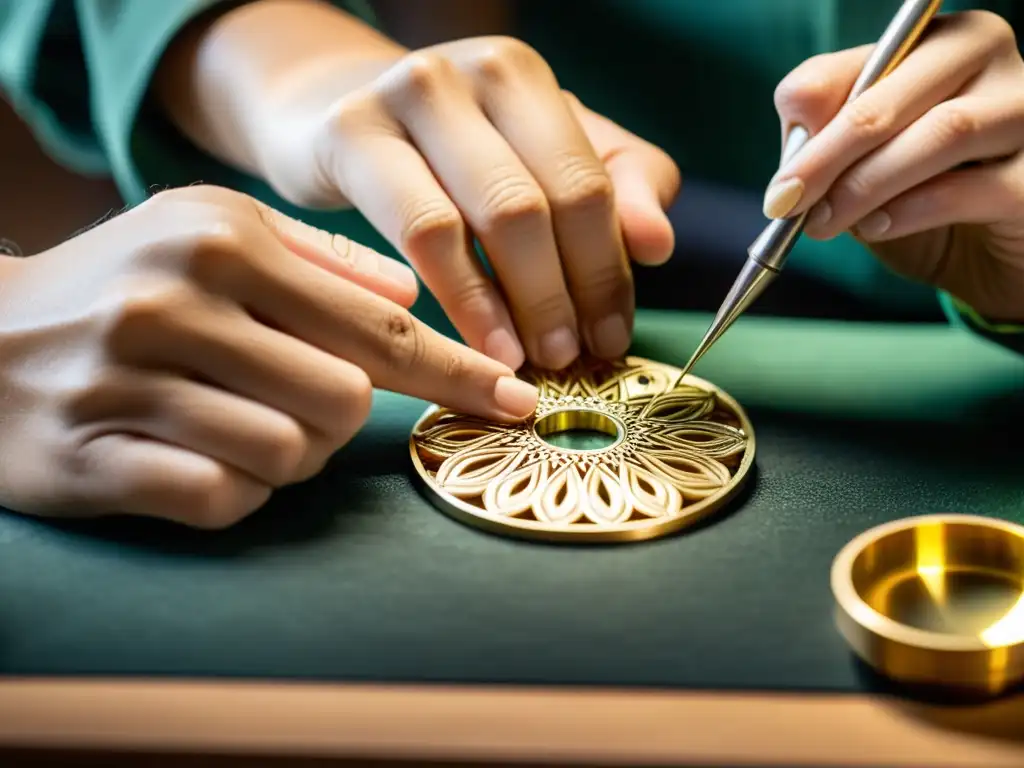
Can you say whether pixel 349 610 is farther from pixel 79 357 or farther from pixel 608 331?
pixel 608 331

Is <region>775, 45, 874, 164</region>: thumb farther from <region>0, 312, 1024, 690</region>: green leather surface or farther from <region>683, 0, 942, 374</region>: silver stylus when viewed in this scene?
<region>0, 312, 1024, 690</region>: green leather surface

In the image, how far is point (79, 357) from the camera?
55 centimetres

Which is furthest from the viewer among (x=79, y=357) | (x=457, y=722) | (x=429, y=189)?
(x=429, y=189)

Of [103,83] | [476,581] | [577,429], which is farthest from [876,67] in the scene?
[103,83]

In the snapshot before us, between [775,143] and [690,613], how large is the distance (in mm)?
718

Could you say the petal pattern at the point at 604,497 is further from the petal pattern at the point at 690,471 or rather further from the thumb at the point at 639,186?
the thumb at the point at 639,186

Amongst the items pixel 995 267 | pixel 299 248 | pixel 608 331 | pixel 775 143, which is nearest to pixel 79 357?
pixel 299 248

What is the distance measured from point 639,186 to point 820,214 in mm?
167

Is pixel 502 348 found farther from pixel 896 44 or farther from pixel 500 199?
pixel 896 44

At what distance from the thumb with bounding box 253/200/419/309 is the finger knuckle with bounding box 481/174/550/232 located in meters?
0.07

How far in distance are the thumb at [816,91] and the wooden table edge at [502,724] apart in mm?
370

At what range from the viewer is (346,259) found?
0.65m

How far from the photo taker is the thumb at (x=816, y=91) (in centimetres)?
64

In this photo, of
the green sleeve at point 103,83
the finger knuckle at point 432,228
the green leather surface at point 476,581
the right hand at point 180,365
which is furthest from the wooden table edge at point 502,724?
the green sleeve at point 103,83
